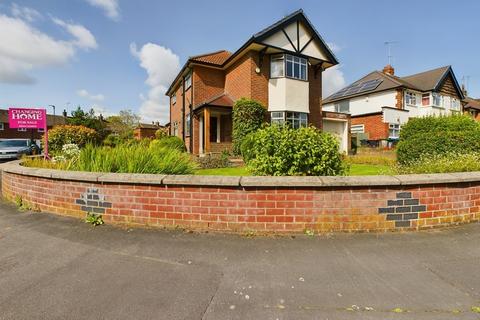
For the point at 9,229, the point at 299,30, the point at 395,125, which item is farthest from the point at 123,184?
the point at 395,125

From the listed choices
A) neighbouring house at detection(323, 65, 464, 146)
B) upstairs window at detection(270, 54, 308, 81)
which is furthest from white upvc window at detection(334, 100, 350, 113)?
upstairs window at detection(270, 54, 308, 81)

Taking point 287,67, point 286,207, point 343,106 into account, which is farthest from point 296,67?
point 343,106

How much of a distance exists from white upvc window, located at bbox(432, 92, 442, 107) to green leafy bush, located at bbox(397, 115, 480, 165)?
24.4 meters

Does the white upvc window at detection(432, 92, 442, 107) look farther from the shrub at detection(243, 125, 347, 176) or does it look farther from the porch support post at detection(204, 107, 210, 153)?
the shrub at detection(243, 125, 347, 176)

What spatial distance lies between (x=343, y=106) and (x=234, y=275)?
3095 centimetres

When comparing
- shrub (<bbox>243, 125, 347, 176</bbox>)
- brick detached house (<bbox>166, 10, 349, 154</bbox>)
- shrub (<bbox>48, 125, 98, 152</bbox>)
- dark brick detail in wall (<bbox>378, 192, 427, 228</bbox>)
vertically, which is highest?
brick detached house (<bbox>166, 10, 349, 154</bbox>)

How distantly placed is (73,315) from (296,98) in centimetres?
1537

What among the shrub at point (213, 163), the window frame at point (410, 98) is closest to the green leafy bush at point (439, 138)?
→ the shrub at point (213, 163)

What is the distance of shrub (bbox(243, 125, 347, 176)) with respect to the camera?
4137 millimetres

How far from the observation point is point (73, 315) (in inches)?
79.7

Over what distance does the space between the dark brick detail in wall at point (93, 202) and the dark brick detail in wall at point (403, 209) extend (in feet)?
13.8

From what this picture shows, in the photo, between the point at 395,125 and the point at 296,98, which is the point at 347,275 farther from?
the point at 395,125

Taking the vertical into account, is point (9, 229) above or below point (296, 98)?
below

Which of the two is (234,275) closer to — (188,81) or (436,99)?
(188,81)
